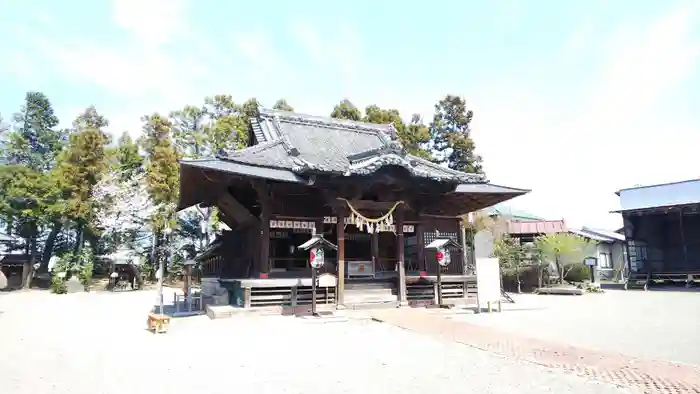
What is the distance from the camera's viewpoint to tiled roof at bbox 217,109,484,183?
45.7ft

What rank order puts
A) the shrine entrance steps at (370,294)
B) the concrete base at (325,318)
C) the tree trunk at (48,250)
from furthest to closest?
the tree trunk at (48,250), the shrine entrance steps at (370,294), the concrete base at (325,318)

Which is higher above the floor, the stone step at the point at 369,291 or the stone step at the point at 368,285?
the stone step at the point at 368,285

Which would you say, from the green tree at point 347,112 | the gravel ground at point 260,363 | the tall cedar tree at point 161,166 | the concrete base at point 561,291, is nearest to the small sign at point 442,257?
the gravel ground at point 260,363

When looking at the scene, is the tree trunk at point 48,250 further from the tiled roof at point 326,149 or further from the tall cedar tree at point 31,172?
the tiled roof at point 326,149

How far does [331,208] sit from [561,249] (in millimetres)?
14725

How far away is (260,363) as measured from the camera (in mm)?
7305

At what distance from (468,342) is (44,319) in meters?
13.6

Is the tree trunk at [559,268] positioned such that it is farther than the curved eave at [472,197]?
Yes

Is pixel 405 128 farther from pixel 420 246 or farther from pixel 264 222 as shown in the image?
pixel 264 222

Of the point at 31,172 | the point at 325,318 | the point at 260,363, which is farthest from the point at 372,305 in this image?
the point at 31,172

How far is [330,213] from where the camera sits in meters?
15.6

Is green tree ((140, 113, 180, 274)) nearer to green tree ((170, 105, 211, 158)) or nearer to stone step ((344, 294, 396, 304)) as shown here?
green tree ((170, 105, 211, 158))

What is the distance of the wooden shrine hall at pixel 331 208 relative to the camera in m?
13.7

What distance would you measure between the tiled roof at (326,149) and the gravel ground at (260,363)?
5046mm
